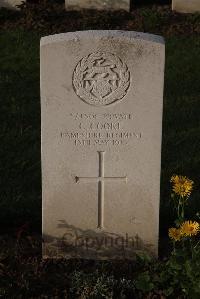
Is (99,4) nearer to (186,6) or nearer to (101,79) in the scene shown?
(186,6)

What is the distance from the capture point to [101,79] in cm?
499

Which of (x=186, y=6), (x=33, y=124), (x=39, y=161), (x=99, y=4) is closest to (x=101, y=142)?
(x=39, y=161)

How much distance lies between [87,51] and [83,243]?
138 cm

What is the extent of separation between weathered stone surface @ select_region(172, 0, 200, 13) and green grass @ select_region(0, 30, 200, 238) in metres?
1.04

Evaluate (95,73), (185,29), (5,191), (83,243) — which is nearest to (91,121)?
(95,73)

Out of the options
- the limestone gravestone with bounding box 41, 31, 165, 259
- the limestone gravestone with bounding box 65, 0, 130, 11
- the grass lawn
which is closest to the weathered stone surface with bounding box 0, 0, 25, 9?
the grass lawn

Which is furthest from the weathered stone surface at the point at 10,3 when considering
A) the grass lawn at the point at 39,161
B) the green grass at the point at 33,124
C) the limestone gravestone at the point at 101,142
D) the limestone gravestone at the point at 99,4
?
the limestone gravestone at the point at 101,142

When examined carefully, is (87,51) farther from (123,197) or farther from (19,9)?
(19,9)

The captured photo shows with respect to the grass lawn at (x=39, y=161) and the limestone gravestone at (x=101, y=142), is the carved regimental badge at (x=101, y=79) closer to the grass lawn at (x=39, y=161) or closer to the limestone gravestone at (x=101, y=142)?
the limestone gravestone at (x=101, y=142)

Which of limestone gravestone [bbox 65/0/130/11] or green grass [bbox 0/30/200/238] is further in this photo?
limestone gravestone [bbox 65/0/130/11]

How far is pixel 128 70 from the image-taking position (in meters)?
4.95

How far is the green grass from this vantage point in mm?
6281

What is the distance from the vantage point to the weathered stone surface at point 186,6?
11289mm

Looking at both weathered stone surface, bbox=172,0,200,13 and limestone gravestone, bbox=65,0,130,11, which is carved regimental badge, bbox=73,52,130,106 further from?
weathered stone surface, bbox=172,0,200,13
